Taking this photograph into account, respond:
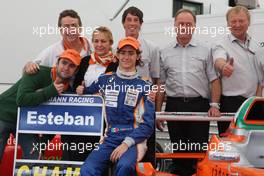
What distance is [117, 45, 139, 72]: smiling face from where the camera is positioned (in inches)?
172

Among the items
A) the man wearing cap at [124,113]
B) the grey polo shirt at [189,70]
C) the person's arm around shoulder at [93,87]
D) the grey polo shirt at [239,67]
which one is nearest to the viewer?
the man wearing cap at [124,113]

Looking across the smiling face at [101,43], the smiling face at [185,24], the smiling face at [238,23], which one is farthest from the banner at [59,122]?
the smiling face at [238,23]

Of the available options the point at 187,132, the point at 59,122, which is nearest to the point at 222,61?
the point at 187,132

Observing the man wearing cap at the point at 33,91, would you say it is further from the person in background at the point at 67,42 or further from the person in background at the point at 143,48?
the person in background at the point at 143,48

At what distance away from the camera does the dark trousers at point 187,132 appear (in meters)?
5.20

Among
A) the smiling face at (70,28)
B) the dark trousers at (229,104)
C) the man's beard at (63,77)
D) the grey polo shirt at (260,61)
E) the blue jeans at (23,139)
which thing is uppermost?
the smiling face at (70,28)

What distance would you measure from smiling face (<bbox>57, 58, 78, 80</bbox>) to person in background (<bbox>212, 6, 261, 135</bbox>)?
55.3 inches

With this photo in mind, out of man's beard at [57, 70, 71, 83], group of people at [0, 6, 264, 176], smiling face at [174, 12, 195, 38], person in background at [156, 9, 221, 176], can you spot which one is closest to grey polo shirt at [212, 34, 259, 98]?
group of people at [0, 6, 264, 176]

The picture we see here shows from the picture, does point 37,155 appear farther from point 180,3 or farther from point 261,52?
point 180,3

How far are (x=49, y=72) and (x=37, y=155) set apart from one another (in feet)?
2.50

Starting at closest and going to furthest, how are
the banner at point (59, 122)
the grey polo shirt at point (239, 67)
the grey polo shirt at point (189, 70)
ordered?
the banner at point (59, 122) → the grey polo shirt at point (239, 67) → the grey polo shirt at point (189, 70)

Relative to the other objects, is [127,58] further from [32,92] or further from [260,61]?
[260,61]

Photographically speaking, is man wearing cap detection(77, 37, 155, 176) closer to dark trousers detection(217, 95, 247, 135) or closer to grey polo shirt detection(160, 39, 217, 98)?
grey polo shirt detection(160, 39, 217, 98)

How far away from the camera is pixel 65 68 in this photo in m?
4.57
